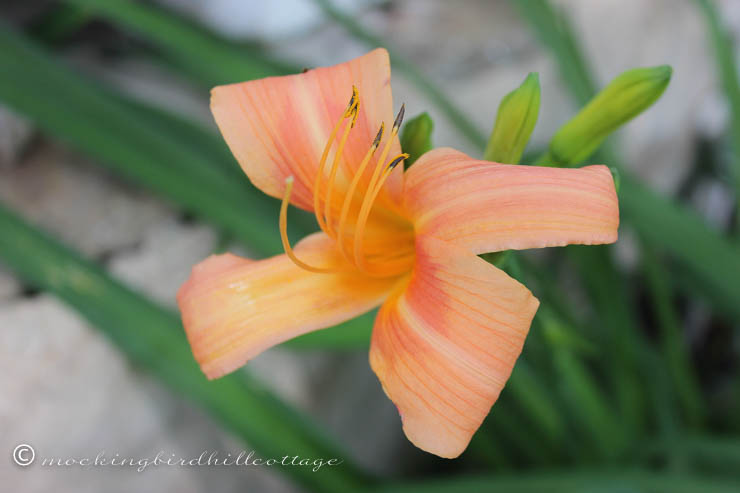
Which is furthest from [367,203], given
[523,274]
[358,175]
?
[523,274]

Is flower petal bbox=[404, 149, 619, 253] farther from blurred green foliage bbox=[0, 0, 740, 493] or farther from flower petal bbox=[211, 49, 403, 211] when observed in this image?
blurred green foliage bbox=[0, 0, 740, 493]

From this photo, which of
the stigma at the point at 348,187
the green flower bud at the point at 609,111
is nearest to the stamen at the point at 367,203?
the stigma at the point at 348,187

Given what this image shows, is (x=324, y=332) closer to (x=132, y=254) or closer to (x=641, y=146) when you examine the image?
(x=132, y=254)

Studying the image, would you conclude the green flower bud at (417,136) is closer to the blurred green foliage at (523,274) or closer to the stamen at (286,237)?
the stamen at (286,237)

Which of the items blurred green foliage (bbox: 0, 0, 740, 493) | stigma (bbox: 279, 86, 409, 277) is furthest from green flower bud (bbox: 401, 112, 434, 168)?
blurred green foliage (bbox: 0, 0, 740, 493)

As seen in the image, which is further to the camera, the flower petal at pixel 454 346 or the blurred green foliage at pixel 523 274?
the blurred green foliage at pixel 523 274
